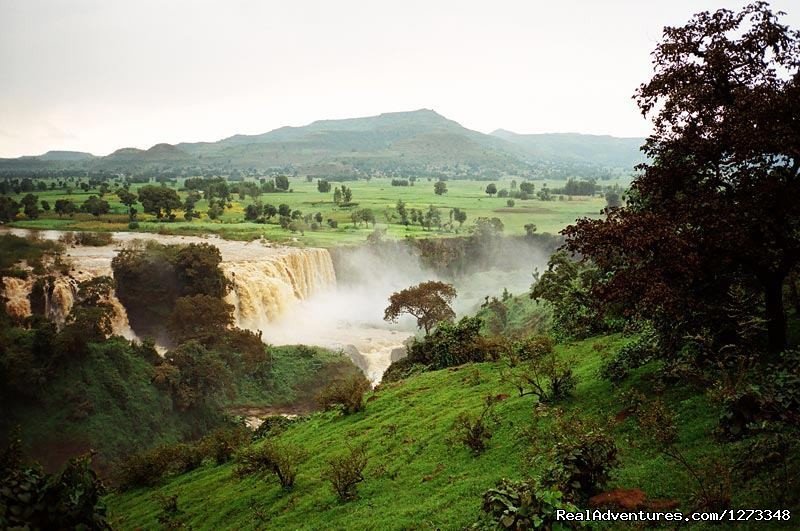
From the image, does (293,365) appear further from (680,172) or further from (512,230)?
(512,230)

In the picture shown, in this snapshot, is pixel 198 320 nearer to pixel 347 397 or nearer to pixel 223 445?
pixel 223 445

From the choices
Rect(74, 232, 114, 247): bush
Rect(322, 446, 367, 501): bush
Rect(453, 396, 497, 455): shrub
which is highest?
Rect(74, 232, 114, 247): bush

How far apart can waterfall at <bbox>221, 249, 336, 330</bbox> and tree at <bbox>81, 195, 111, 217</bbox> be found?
110 ft

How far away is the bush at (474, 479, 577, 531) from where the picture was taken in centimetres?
786

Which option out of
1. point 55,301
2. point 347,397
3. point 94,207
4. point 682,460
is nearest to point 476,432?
point 682,460

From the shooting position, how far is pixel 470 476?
13438 mm

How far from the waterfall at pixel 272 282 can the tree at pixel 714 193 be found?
155 ft

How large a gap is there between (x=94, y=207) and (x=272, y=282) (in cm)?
3830

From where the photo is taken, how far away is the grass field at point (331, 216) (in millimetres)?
76750

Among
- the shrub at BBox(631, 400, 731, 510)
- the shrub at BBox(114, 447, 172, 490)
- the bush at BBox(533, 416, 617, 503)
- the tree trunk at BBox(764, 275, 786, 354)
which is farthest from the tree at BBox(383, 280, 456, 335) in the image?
the bush at BBox(533, 416, 617, 503)

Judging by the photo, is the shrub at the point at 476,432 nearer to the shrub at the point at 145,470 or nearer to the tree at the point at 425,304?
the shrub at the point at 145,470

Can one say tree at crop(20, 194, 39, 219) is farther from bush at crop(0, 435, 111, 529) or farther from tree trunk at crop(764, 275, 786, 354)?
tree trunk at crop(764, 275, 786, 354)

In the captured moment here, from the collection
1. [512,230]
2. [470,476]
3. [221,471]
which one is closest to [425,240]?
[512,230]

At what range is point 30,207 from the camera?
6506 centimetres
